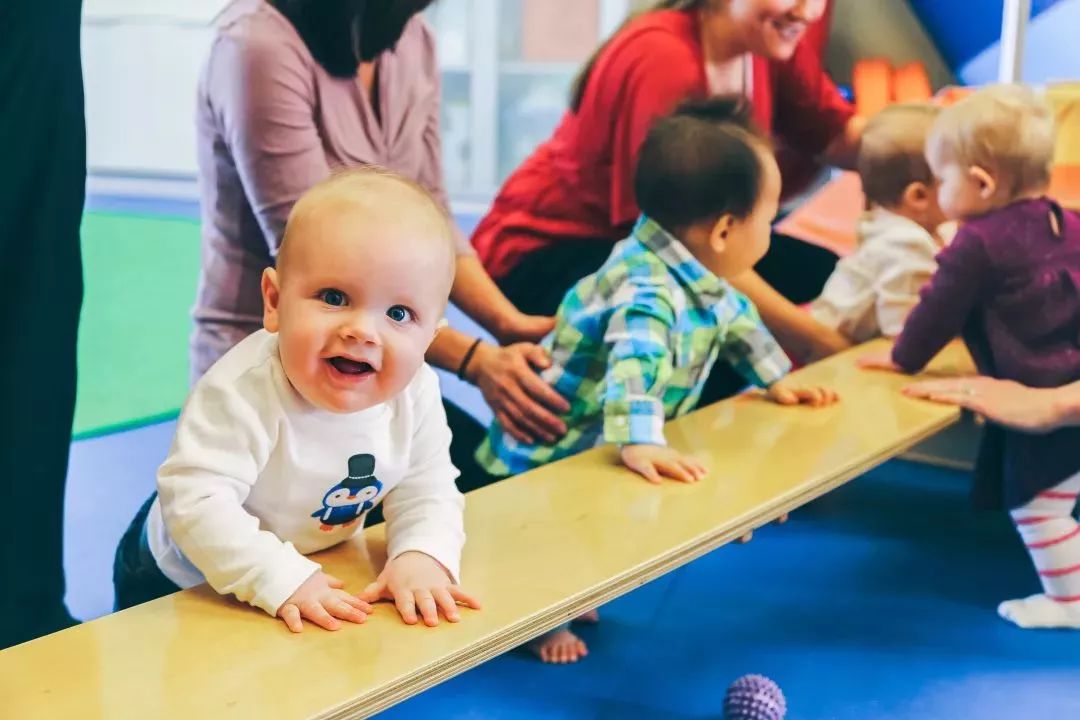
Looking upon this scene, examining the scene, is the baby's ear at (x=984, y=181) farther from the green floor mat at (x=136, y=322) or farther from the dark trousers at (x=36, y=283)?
the green floor mat at (x=136, y=322)

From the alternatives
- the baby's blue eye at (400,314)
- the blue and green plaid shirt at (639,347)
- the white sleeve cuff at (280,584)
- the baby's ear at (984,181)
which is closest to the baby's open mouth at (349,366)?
the baby's blue eye at (400,314)

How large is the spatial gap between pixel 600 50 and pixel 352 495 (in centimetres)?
118

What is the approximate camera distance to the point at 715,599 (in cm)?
179

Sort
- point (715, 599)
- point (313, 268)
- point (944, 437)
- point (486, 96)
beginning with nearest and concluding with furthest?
point (313, 268)
point (715, 599)
point (944, 437)
point (486, 96)

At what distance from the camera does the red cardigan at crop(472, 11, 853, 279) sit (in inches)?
77.2

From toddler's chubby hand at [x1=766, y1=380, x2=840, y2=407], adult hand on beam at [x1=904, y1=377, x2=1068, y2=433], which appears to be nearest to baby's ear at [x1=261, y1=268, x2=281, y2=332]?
toddler's chubby hand at [x1=766, y1=380, x2=840, y2=407]

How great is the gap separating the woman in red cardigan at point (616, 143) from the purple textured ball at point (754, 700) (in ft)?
2.57

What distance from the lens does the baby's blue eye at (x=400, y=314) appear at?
1.01 meters

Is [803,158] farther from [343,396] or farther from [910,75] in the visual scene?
[343,396]

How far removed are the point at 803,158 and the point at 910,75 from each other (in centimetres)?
28

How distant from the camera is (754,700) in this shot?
1.39 meters

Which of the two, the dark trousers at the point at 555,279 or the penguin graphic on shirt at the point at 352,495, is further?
the dark trousers at the point at 555,279

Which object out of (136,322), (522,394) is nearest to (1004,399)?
(522,394)

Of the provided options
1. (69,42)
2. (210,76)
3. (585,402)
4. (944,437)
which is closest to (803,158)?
(944,437)
